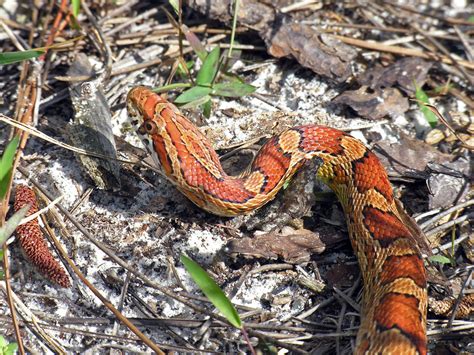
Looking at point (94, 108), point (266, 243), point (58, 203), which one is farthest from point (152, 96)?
point (266, 243)

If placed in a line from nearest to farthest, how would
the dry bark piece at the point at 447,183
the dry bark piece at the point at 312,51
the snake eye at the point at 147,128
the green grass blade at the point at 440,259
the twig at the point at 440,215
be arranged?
the green grass blade at the point at 440,259 < the snake eye at the point at 147,128 < the twig at the point at 440,215 < the dry bark piece at the point at 447,183 < the dry bark piece at the point at 312,51

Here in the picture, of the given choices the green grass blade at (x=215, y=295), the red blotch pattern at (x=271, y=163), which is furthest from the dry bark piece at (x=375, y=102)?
the green grass blade at (x=215, y=295)

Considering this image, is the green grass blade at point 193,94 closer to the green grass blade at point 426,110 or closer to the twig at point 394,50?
the twig at point 394,50

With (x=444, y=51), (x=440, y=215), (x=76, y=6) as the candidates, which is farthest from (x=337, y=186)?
(x=76, y=6)

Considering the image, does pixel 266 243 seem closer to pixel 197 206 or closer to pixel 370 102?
pixel 197 206

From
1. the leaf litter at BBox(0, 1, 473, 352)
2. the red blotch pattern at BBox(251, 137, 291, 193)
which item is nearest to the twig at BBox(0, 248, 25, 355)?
the leaf litter at BBox(0, 1, 473, 352)
